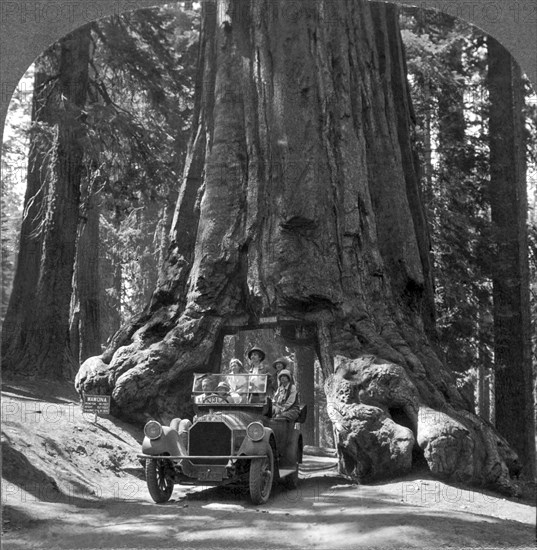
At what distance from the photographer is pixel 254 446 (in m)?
7.25

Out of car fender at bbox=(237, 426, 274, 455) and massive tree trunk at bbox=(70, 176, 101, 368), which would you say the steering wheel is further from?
massive tree trunk at bbox=(70, 176, 101, 368)

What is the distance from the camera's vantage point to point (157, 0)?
616 centimetres

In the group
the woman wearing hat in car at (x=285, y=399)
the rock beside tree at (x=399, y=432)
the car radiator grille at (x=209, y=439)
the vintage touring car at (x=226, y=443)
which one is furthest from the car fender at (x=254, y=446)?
the rock beside tree at (x=399, y=432)

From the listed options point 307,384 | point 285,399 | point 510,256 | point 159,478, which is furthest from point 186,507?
point 510,256

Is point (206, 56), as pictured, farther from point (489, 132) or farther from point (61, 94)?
point (489, 132)

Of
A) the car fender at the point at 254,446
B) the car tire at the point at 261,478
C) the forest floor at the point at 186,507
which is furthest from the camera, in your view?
the car fender at the point at 254,446

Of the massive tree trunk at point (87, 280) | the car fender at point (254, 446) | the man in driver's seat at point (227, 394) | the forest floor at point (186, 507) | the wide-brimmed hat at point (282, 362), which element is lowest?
the forest floor at point (186, 507)

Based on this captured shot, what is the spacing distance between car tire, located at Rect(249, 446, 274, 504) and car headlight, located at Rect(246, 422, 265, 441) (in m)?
0.14

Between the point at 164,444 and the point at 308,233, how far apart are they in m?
2.88

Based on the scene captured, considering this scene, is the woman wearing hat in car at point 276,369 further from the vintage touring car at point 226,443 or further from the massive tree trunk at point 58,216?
the massive tree trunk at point 58,216

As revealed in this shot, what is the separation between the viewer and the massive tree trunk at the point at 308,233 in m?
7.88

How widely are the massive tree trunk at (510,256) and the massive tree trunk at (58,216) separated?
12.0 ft

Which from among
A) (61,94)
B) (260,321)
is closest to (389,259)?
(260,321)

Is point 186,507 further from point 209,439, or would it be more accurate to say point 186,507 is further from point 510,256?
point 510,256
